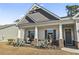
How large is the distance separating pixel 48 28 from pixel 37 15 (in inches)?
A: 62.3

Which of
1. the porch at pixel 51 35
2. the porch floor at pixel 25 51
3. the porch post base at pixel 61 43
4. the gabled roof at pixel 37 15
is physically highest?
the gabled roof at pixel 37 15

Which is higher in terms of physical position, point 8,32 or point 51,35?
point 8,32

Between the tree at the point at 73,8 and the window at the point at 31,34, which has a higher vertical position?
the tree at the point at 73,8

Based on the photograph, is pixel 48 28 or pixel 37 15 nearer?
pixel 48 28

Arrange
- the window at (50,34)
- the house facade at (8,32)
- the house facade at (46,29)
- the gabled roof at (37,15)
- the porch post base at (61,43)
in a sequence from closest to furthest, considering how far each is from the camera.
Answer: the house facade at (8,32), the porch post base at (61,43), the house facade at (46,29), the window at (50,34), the gabled roof at (37,15)

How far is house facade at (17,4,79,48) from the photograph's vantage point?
1266 centimetres

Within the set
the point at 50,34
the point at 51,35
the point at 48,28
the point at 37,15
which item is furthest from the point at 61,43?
the point at 37,15

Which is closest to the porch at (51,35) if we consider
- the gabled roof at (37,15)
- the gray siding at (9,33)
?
the gray siding at (9,33)

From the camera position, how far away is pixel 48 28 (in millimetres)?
13656

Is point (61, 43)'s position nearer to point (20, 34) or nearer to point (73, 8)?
point (73, 8)

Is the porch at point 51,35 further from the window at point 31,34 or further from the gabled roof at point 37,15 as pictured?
the gabled roof at point 37,15

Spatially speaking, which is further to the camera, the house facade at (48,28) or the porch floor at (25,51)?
the house facade at (48,28)

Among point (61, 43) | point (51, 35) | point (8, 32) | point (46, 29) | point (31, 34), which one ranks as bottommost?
point (61, 43)

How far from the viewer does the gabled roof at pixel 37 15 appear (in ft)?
44.8
